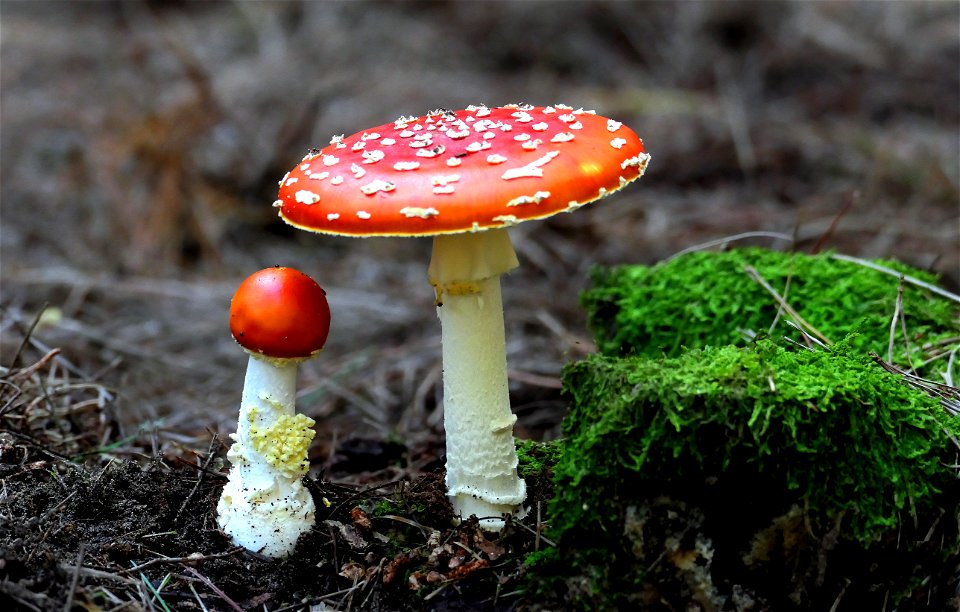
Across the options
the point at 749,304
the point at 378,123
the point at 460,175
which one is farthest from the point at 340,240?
the point at 460,175

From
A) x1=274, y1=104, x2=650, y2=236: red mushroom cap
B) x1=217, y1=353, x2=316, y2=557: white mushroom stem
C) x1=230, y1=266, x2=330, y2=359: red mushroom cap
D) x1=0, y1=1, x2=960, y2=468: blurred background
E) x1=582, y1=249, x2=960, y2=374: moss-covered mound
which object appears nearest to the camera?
x1=274, y1=104, x2=650, y2=236: red mushroom cap

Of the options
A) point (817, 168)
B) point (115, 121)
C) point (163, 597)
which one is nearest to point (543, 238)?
point (817, 168)

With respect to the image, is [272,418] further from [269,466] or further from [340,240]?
[340,240]

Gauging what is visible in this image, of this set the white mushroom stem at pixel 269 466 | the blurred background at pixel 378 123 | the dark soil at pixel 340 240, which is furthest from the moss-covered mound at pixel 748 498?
the blurred background at pixel 378 123

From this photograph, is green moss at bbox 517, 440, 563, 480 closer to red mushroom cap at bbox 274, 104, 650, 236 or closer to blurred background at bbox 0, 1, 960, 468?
blurred background at bbox 0, 1, 960, 468

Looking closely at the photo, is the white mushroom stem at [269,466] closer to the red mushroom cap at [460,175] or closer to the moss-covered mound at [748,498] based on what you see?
the red mushroom cap at [460,175]

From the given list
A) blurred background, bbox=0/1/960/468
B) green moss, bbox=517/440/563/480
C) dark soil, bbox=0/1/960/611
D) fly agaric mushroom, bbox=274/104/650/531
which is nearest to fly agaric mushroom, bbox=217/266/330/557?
dark soil, bbox=0/1/960/611

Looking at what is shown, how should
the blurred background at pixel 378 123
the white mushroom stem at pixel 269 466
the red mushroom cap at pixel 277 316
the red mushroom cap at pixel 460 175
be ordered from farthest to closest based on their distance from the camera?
the blurred background at pixel 378 123, the white mushroom stem at pixel 269 466, the red mushroom cap at pixel 277 316, the red mushroom cap at pixel 460 175

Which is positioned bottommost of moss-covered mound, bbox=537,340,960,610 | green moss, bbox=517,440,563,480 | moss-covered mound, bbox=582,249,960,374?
green moss, bbox=517,440,563,480

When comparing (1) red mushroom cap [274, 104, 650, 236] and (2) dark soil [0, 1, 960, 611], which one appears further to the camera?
(2) dark soil [0, 1, 960, 611]
